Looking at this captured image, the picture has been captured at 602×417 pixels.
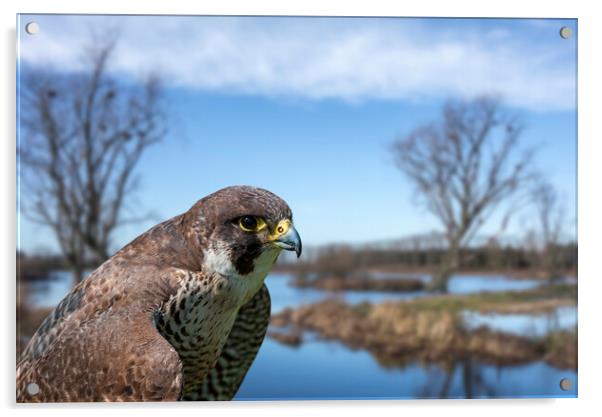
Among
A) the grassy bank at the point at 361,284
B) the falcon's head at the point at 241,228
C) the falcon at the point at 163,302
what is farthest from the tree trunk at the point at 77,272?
the falcon's head at the point at 241,228

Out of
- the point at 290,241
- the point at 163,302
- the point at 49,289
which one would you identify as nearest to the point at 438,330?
the point at 290,241

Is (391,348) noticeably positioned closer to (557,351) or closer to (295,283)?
(295,283)

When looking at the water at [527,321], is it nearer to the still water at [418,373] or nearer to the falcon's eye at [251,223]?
the still water at [418,373]

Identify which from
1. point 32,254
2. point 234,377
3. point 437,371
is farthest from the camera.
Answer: point 437,371

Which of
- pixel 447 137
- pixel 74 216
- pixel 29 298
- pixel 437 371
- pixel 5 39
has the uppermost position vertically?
pixel 5 39

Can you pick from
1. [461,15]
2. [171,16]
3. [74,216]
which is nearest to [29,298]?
[74,216]

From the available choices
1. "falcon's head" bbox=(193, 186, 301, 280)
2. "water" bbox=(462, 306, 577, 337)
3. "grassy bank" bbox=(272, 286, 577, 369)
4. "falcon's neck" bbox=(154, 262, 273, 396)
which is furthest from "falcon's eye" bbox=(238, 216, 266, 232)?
"water" bbox=(462, 306, 577, 337)

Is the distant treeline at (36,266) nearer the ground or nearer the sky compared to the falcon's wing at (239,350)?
nearer the sky

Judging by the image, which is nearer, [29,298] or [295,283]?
[29,298]
